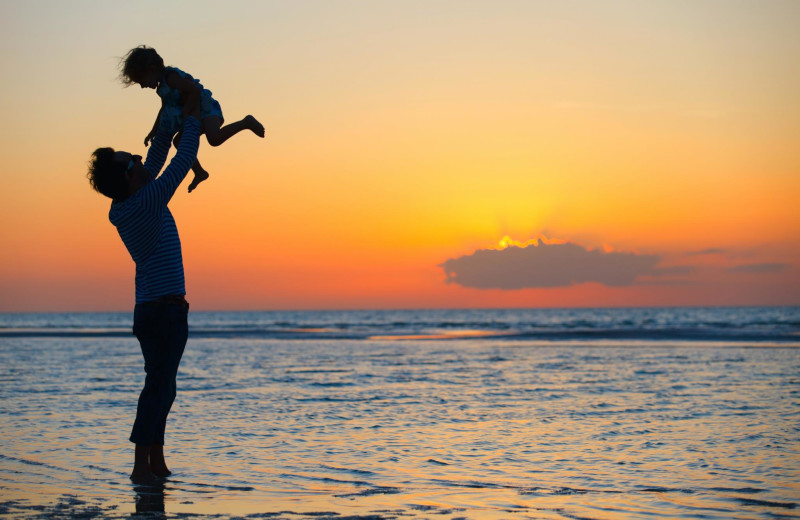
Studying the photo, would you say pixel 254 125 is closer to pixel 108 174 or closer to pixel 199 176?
pixel 199 176

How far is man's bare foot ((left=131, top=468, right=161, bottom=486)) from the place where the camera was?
15.5 ft

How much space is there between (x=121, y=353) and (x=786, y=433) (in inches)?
617

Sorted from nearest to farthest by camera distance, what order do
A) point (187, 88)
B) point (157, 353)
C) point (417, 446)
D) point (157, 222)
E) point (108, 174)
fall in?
1. point (108, 174)
2. point (157, 222)
3. point (187, 88)
4. point (157, 353)
5. point (417, 446)

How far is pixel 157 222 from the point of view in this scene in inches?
175

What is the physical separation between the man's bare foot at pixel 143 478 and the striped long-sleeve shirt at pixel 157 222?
111cm

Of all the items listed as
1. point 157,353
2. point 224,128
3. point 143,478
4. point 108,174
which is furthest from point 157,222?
point 143,478

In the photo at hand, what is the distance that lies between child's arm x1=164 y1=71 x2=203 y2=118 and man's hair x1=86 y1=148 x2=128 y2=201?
53 centimetres

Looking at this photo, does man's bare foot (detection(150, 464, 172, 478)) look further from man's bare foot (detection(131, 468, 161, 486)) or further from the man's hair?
the man's hair

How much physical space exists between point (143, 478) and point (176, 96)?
95.2 inches

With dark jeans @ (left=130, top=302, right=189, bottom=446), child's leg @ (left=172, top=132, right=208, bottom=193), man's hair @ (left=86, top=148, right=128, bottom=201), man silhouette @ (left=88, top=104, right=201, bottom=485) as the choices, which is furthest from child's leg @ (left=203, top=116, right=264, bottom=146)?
dark jeans @ (left=130, top=302, right=189, bottom=446)

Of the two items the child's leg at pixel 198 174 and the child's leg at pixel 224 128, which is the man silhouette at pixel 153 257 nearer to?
the child's leg at pixel 224 128

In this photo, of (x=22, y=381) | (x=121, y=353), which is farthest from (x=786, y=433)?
(x=121, y=353)

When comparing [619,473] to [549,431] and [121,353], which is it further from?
[121,353]


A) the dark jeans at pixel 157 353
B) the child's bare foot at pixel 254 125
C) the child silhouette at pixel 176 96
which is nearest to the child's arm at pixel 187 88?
the child silhouette at pixel 176 96
